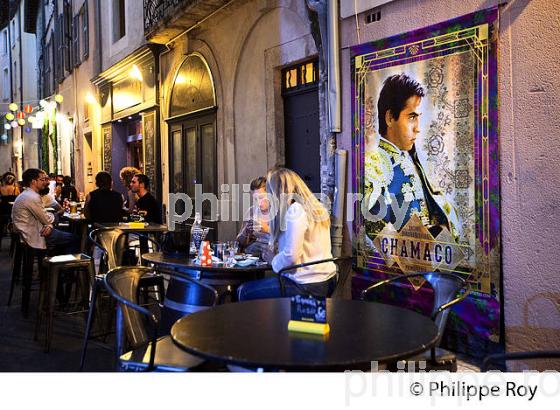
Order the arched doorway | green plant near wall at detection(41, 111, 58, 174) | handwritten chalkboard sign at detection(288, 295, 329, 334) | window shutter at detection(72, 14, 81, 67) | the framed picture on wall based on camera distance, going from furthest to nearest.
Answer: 1. green plant near wall at detection(41, 111, 58, 174)
2. window shutter at detection(72, 14, 81, 67)
3. the arched doorway
4. the framed picture on wall
5. handwritten chalkboard sign at detection(288, 295, 329, 334)

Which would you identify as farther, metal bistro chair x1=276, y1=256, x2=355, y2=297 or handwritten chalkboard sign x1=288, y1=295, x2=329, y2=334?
metal bistro chair x1=276, y1=256, x2=355, y2=297

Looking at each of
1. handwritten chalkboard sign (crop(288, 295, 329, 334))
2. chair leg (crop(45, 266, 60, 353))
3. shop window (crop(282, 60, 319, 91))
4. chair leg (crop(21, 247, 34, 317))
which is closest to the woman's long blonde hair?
handwritten chalkboard sign (crop(288, 295, 329, 334))

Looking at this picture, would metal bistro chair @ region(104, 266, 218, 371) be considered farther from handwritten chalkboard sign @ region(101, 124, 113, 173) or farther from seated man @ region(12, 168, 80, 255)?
handwritten chalkboard sign @ region(101, 124, 113, 173)

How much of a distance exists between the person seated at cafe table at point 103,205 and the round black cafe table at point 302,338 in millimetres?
5422

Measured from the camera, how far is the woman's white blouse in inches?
169

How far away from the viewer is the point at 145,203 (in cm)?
842

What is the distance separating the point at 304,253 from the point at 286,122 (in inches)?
146

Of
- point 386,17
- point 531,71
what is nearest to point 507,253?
point 531,71

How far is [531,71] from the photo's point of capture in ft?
14.1

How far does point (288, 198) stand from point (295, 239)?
0.34 meters

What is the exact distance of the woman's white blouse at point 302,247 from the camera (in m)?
4.30

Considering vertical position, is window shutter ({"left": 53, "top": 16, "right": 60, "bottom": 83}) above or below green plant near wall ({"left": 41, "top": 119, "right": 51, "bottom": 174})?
above

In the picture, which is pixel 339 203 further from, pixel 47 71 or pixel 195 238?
pixel 47 71

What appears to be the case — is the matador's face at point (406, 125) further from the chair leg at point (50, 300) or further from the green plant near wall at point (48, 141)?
the green plant near wall at point (48, 141)
